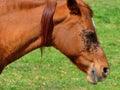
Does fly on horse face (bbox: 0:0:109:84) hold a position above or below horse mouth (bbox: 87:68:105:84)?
above

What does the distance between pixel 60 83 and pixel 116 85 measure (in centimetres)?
96

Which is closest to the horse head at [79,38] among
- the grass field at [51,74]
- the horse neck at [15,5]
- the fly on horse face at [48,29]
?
the fly on horse face at [48,29]

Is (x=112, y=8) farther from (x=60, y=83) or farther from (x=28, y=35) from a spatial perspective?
(x=28, y=35)

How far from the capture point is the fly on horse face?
425cm

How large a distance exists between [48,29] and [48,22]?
0.06 meters

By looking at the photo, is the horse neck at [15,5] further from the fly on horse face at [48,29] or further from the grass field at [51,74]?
the grass field at [51,74]

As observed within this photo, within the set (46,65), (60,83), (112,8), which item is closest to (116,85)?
(60,83)

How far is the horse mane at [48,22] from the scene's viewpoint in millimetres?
4207

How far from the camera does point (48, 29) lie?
4.21 metres

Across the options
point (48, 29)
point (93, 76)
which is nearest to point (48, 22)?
point (48, 29)

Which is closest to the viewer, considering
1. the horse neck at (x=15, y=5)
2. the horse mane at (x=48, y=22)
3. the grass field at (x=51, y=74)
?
the horse mane at (x=48, y=22)

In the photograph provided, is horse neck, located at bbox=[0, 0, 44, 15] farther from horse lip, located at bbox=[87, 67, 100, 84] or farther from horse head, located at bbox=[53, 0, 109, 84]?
horse lip, located at bbox=[87, 67, 100, 84]

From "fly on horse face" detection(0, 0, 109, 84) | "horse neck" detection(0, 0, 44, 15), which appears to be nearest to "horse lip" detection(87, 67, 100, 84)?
"fly on horse face" detection(0, 0, 109, 84)

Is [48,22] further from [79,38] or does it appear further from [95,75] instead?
[95,75]
